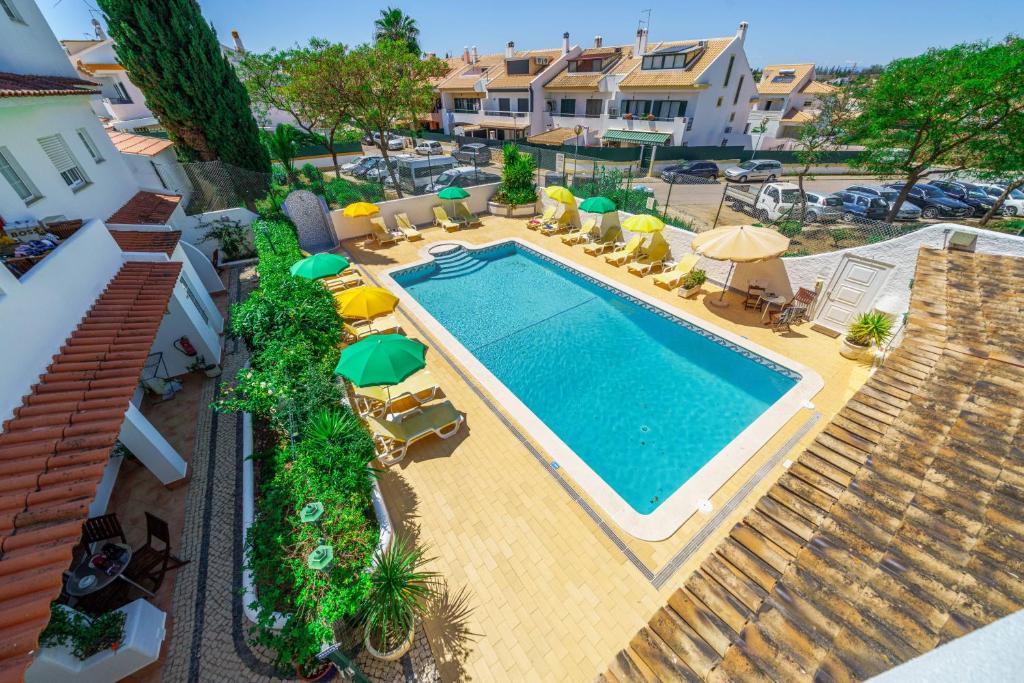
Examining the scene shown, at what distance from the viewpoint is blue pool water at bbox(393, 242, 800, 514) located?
8.71 m

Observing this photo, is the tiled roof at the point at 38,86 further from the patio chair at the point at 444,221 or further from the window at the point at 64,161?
the patio chair at the point at 444,221

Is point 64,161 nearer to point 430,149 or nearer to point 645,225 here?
point 645,225

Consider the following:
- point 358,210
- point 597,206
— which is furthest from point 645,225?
point 358,210

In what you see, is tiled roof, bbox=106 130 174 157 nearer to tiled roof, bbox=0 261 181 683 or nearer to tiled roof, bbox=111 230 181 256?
→ tiled roof, bbox=111 230 181 256

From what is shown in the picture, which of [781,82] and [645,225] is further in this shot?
[781,82]

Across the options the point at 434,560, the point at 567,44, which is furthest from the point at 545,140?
the point at 434,560

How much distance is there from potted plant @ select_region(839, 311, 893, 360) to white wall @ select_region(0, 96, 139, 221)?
833 inches

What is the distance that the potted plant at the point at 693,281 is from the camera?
14.1 m

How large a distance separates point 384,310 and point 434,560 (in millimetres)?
6123

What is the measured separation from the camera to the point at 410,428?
840 cm

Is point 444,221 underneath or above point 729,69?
underneath

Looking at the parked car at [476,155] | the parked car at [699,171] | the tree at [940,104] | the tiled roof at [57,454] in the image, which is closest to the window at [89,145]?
the tiled roof at [57,454]

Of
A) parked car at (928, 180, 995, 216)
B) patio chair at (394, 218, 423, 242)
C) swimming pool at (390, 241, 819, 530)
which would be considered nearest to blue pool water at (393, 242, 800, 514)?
swimming pool at (390, 241, 819, 530)

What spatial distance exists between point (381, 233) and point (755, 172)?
100 ft
